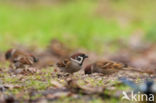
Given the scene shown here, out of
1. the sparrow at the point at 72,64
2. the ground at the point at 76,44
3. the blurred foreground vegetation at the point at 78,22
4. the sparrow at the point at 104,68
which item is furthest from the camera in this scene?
the blurred foreground vegetation at the point at 78,22

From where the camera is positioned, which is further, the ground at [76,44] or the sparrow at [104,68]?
the sparrow at [104,68]

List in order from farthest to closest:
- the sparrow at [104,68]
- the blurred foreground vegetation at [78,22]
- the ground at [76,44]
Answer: the blurred foreground vegetation at [78,22] < the sparrow at [104,68] < the ground at [76,44]

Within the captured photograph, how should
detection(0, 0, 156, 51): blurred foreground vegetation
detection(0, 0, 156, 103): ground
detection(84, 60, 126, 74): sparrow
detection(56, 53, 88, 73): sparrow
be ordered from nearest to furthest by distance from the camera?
detection(0, 0, 156, 103): ground
detection(56, 53, 88, 73): sparrow
detection(84, 60, 126, 74): sparrow
detection(0, 0, 156, 51): blurred foreground vegetation

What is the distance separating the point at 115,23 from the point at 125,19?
59.3 inches

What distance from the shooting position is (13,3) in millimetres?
30688

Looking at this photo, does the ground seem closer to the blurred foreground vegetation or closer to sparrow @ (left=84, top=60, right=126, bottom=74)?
the blurred foreground vegetation

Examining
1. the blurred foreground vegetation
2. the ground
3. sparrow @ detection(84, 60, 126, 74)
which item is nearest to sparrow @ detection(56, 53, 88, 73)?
the ground

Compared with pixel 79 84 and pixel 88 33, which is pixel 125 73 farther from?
pixel 88 33

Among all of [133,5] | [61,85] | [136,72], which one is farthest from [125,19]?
[61,85]

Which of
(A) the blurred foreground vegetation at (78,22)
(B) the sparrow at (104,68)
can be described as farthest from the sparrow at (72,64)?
(A) the blurred foreground vegetation at (78,22)

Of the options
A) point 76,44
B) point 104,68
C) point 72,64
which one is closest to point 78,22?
point 76,44

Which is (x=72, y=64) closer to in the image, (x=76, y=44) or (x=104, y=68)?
(x=104, y=68)

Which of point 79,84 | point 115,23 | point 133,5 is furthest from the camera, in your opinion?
point 133,5

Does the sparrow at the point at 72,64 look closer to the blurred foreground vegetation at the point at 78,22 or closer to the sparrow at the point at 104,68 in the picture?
the sparrow at the point at 104,68
